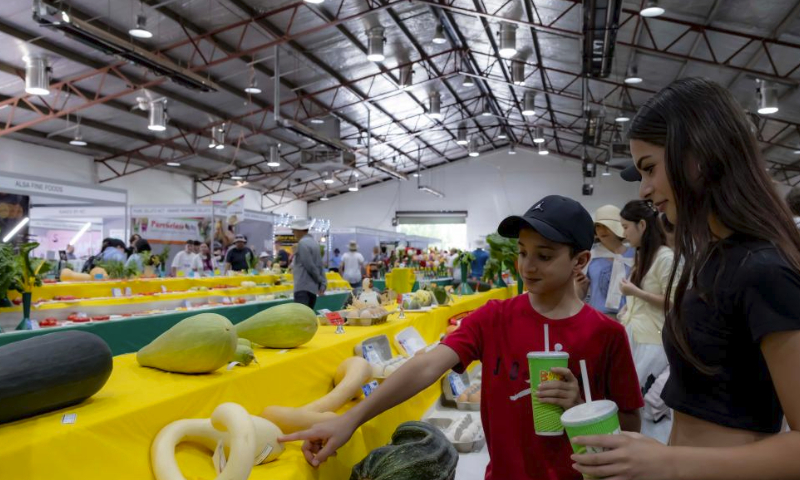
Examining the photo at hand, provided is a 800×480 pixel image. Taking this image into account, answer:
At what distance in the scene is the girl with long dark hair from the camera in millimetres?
905

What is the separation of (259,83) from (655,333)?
14645 millimetres

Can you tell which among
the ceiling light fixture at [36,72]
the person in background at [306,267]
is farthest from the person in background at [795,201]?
the ceiling light fixture at [36,72]

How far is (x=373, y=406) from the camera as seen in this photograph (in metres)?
1.50

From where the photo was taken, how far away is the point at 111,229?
1398 cm

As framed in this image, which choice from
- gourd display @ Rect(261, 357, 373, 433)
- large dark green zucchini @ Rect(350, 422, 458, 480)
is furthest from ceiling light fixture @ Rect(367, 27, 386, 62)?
large dark green zucchini @ Rect(350, 422, 458, 480)

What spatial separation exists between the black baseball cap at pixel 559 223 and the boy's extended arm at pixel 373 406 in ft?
1.35

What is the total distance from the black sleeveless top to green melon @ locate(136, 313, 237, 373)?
122 cm

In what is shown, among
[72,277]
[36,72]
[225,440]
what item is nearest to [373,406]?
[225,440]

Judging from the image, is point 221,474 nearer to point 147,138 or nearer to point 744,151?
point 744,151

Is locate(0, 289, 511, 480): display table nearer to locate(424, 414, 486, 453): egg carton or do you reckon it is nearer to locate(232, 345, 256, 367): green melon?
locate(232, 345, 256, 367): green melon

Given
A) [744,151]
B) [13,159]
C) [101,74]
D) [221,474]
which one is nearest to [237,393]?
[221,474]

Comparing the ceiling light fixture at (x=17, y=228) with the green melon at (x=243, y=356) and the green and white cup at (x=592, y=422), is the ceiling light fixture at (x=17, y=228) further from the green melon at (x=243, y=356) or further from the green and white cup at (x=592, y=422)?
the green and white cup at (x=592, y=422)

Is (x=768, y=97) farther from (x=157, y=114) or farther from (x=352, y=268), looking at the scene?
(x=157, y=114)

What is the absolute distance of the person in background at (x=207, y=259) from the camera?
12.2m
